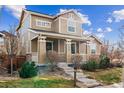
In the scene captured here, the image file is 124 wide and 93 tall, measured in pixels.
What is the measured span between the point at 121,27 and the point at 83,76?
779mm

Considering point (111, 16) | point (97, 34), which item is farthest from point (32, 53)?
point (111, 16)

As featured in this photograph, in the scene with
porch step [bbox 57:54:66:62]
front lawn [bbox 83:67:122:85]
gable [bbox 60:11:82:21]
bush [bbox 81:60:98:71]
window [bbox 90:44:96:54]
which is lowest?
front lawn [bbox 83:67:122:85]

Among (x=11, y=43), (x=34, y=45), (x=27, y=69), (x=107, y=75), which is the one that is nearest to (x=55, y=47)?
(x=34, y=45)

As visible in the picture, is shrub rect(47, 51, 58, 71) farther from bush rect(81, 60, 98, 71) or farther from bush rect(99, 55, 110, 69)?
bush rect(99, 55, 110, 69)

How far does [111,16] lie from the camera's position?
298cm

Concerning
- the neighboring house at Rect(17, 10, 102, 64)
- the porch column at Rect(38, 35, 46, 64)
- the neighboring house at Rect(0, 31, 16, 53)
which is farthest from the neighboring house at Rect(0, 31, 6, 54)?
the porch column at Rect(38, 35, 46, 64)

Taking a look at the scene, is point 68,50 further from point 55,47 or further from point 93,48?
point 93,48

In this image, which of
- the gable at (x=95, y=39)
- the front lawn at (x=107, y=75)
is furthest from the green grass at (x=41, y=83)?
the gable at (x=95, y=39)

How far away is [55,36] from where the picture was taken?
9.93 feet

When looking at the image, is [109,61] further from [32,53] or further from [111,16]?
[32,53]

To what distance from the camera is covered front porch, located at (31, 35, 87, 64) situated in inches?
117

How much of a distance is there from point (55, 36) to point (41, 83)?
616mm

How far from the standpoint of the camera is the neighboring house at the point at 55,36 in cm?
298
